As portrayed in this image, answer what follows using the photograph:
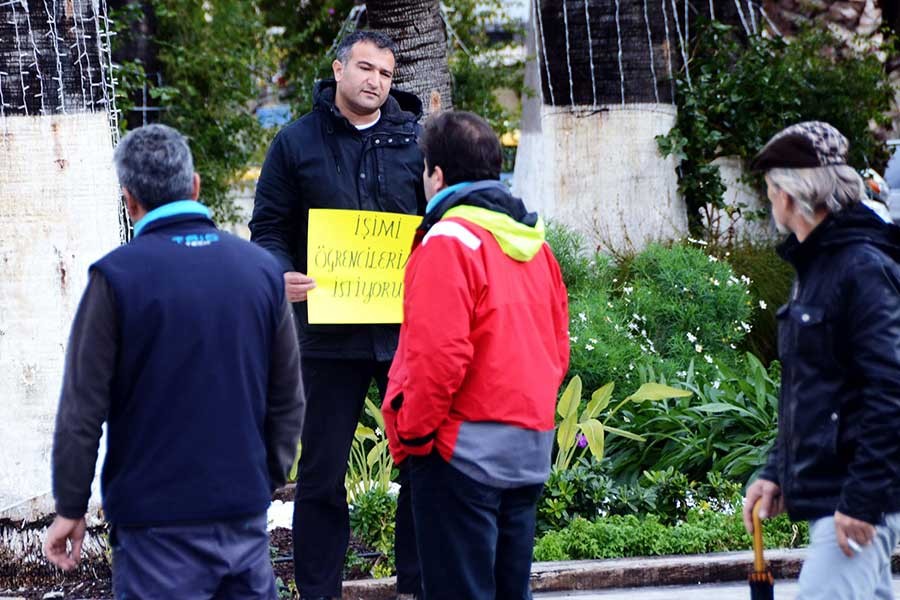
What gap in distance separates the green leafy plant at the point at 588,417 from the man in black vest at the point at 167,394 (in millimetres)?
3046

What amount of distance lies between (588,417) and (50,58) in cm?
280

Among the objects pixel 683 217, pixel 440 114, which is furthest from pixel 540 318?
pixel 683 217

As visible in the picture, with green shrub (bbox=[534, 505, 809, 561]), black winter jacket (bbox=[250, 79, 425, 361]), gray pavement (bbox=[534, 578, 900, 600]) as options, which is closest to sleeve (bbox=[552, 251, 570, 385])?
black winter jacket (bbox=[250, 79, 425, 361])

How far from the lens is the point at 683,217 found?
921 centimetres

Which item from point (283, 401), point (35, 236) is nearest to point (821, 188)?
point (283, 401)

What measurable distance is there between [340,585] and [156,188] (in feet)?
7.12

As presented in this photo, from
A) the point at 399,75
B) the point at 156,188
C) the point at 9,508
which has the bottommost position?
the point at 9,508

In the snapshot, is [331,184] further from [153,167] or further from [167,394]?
[167,394]

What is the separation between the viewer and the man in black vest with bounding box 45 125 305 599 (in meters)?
3.35

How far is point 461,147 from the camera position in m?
4.00

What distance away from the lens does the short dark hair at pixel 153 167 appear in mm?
3447

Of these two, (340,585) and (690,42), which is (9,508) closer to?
(340,585)

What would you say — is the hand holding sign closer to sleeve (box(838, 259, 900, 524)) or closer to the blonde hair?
the blonde hair

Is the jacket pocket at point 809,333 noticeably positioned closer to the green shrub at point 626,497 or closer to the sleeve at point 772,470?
the sleeve at point 772,470
